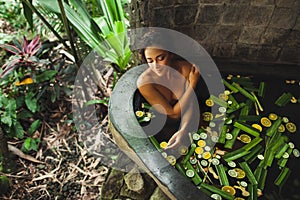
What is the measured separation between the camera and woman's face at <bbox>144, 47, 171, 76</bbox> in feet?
3.79

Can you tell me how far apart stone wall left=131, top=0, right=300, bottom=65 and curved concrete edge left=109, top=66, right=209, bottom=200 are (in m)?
0.21

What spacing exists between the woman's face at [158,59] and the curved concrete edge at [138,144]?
5 cm

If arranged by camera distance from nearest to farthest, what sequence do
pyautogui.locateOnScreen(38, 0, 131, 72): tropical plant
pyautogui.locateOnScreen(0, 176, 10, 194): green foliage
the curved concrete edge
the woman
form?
the curved concrete edge
the woman
pyautogui.locateOnScreen(38, 0, 131, 72): tropical plant
pyautogui.locateOnScreen(0, 176, 10, 194): green foliage

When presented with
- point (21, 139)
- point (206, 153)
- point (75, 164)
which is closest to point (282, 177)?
point (206, 153)

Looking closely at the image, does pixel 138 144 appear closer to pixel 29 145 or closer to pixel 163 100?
Answer: pixel 163 100

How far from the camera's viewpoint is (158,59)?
116 cm

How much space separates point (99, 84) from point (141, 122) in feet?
1.90

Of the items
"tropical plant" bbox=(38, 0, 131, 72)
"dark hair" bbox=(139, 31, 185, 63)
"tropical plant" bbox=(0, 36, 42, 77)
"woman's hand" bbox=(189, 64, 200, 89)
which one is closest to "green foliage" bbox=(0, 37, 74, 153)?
"tropical plant" bbox=(0, 36, 42, 77)

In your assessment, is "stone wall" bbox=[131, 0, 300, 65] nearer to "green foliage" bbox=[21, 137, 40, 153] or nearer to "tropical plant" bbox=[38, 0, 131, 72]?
"tropical plant" bbox=[38, 0, 131, 72]

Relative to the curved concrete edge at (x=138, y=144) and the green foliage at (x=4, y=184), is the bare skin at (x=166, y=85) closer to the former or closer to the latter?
the curved concrete edge at (x=138, y=144)

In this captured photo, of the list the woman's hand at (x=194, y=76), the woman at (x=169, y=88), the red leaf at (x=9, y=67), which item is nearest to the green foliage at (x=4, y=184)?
the red leaf at (x=9, y=67)

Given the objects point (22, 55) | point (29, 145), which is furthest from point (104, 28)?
point (29, 145)

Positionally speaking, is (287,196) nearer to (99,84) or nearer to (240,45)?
(240,45)

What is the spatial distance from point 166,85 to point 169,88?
14mm
